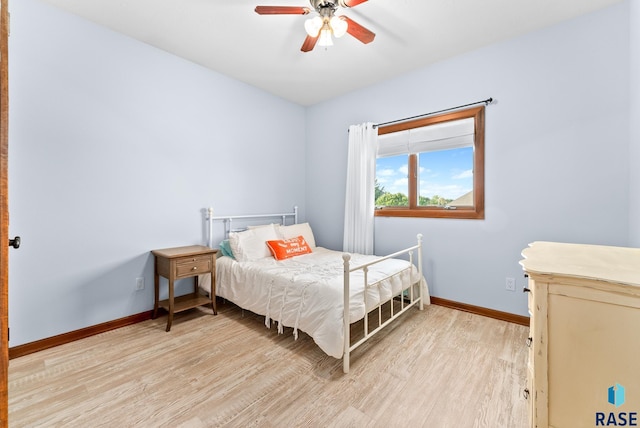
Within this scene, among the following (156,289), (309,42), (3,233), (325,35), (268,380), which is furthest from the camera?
(156,289)

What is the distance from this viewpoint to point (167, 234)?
9.15 feet

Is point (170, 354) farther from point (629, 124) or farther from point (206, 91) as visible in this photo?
point (629, 124)

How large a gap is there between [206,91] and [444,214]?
2981 mm

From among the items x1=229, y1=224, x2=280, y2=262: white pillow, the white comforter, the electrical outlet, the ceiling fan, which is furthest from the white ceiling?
the electrical outlet

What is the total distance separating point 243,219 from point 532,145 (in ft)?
10.3

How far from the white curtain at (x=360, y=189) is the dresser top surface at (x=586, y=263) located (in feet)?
6.57

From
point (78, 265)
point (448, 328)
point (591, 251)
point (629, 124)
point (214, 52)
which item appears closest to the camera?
point (591, 251)

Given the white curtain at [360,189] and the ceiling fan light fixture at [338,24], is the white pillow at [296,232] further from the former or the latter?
the ceiling fan light fixture at [338,24]

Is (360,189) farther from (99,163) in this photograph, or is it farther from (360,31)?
(99,163)

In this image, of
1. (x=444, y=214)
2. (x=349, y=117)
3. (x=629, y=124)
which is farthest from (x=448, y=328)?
(x=349, y=117)

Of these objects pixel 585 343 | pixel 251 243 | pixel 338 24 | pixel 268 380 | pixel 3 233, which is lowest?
pixel 268 380

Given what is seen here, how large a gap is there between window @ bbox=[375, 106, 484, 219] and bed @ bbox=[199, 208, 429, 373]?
0.56 meters

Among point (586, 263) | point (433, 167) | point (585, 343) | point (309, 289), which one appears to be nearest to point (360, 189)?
point (433, 167)

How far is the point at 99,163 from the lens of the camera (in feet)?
7.76
